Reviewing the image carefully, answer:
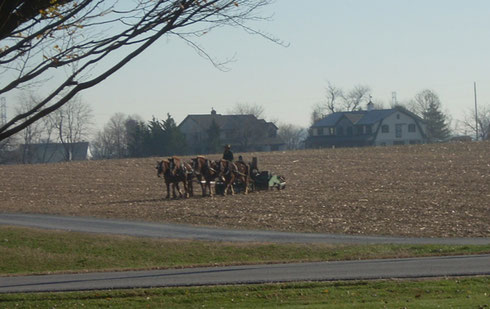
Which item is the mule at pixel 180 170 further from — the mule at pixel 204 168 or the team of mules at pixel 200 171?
the mule at pixel 204 168

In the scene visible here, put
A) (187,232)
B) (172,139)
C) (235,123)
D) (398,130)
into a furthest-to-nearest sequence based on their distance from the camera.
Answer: (398,130), (235,123), (172,139), (187,232)

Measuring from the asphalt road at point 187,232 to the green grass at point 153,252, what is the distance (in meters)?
1.17

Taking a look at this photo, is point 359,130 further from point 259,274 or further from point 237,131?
point 259,274

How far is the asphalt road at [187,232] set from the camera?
22531 mm

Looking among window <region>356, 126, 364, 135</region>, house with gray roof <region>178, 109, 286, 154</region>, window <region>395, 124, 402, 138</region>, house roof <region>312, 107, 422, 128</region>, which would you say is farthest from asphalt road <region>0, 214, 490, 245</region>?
window <region>356, 126, 364, 135</region>

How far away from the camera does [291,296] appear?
12891 millimetres

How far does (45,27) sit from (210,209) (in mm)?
21004

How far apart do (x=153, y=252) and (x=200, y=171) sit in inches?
441

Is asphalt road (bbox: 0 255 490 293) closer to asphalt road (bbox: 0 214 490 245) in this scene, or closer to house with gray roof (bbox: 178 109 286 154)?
asphalt road (bbox: 0 214 490 245)

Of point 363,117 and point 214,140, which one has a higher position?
point 363,117

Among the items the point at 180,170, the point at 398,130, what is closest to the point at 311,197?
the point at 180,170

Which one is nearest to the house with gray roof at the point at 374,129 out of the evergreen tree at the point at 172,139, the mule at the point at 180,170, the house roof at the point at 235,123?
the house roof at the point at 235,123

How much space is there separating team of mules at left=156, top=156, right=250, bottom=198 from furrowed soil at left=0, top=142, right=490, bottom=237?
783 millimetres

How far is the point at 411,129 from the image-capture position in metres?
102
